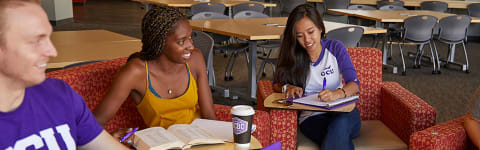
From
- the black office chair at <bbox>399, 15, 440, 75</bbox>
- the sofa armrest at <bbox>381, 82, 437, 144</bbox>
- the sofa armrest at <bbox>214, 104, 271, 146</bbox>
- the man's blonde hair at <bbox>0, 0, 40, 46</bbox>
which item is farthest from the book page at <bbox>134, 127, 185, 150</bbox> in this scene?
the black office chair at <bbox>399, 15, 440, 75</bbox>

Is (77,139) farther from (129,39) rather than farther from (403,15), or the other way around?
(403,15)

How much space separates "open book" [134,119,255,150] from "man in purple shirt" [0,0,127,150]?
0.34ft

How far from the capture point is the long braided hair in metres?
2.02

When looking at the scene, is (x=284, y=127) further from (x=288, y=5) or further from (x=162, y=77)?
(x=288, y=5)

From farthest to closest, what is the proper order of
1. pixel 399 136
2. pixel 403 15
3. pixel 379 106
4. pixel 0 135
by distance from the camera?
pixel 403 15 < pixel 379 106 < pixel 399 136 < pixel 0 135

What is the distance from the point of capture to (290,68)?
2.82 meters

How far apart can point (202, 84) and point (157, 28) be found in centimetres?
40

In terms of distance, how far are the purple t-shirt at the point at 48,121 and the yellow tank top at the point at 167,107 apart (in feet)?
2.09

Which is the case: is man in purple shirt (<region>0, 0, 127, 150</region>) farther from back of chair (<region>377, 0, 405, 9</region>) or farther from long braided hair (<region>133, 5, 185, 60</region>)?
back of chair (<region>377, 0, 405, 9</region>)

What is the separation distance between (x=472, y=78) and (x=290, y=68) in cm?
434

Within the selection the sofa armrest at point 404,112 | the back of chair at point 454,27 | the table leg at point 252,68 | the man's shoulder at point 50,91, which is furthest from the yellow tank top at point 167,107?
the back of chair at point 454,27

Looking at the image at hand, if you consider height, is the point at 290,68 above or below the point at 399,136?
above

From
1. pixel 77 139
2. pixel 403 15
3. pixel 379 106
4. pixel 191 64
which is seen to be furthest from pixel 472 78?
pixel 77 139

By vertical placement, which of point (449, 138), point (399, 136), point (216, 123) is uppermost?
point (216, 123)
